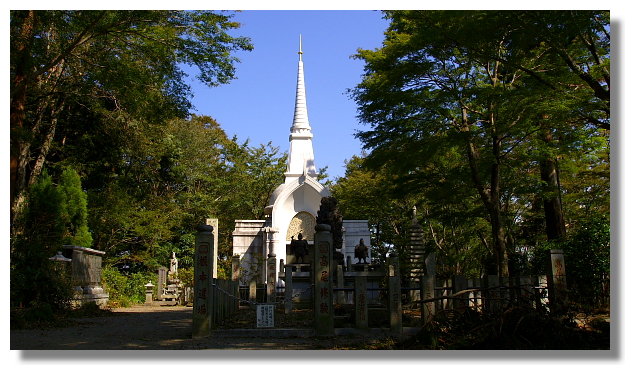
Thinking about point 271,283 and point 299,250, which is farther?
point 299,250

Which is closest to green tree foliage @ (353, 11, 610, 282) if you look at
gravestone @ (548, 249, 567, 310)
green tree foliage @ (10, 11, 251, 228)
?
gravestone @ (548, 249, 567, 310)

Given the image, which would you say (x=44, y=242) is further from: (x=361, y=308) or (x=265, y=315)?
(x=361, y=308)

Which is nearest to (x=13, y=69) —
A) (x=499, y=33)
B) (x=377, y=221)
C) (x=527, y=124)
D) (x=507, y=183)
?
(x=499, y=33)

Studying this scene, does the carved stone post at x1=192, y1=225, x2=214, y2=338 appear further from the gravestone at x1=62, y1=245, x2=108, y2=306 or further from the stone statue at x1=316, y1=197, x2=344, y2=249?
the stone statue at x1=316, y1=197, x2=344, y2=249

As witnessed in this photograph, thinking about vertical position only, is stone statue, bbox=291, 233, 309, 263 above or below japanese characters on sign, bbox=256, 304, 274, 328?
above

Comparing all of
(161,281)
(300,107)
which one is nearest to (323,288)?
(161,281)

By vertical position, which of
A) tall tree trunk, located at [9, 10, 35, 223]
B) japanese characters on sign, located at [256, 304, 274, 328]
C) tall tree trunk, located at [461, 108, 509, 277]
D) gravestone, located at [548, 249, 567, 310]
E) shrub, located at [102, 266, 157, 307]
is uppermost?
tall tree trunk, located at [9, 10, 35, 223]

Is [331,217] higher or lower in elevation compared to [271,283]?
higher

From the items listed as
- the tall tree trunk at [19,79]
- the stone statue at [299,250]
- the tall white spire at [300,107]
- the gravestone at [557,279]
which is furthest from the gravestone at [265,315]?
the tall white spire at [300,107]

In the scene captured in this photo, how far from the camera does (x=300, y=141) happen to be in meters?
25.6

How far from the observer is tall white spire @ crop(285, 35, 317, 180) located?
24953 mm

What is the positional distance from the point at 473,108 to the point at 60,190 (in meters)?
11.0

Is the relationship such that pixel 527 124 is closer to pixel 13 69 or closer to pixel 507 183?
pixel 507 183

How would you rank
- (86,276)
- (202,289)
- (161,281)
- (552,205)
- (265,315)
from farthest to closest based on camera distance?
(161,281)
(86,276)
(552,205)
(265,315)
(202,289)
